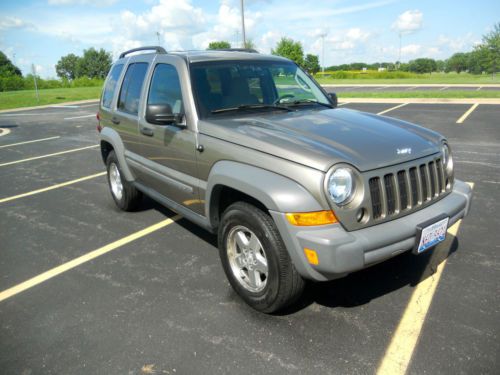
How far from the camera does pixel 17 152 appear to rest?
9.85 metres

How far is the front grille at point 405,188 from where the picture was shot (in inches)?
102

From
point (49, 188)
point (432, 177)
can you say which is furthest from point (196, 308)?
point (49, 188)

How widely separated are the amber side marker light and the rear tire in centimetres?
296

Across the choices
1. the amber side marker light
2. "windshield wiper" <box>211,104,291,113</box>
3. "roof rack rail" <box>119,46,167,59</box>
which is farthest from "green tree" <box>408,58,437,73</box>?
the amber side marker light

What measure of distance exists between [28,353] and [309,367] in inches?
72.4

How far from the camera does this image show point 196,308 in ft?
10.0

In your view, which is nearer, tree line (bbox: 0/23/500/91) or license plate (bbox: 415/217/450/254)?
license plate (bbox: 415/217/450/254)

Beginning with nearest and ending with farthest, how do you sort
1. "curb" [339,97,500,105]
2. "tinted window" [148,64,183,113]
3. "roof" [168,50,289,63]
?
1. "tinted window" [148,64,183,113]
2. "roof" [168,50,289,63]
3. "curb" [339,97,500,105]

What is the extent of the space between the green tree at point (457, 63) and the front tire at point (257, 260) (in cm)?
11571

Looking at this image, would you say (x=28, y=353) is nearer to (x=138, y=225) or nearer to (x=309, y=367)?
(x=309, y=367)

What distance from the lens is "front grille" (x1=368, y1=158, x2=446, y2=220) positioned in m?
2.59

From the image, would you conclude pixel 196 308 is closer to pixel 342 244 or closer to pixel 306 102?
pixel 342 244

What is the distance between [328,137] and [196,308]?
1628 millimetres

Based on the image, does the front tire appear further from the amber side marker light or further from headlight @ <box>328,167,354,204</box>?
headlight @ <box>328,167,354,204</box>
